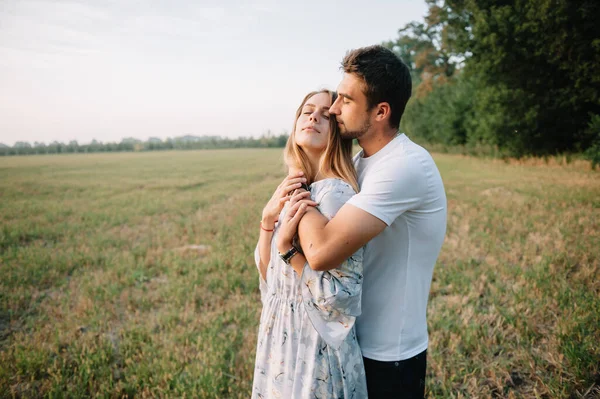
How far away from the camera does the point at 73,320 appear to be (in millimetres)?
4801

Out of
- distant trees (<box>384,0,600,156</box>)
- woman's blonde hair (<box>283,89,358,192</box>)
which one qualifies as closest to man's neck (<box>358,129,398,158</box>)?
woman's blonde hair (<box>283,89,358,192</box>)

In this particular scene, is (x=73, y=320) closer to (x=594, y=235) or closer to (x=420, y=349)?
(x=420, y=349)

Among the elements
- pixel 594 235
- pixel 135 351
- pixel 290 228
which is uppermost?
pixel 290 228

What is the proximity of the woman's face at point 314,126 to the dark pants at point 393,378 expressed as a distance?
1287mm

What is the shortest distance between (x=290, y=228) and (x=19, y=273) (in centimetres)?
693

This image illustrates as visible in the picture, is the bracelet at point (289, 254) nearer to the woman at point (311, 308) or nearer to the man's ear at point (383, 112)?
the woman at point (311, 308)

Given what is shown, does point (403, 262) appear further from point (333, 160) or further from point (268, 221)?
point (268, 221)

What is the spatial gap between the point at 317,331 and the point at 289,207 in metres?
0.65

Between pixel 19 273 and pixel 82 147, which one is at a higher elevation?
pixel 82 147

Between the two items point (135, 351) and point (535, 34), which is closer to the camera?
point (135, 351)

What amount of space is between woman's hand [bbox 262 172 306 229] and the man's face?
1.27 feet

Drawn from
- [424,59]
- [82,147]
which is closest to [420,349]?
[424,59]

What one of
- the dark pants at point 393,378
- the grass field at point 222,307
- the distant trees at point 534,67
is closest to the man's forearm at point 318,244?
the dark pants at point 393,378

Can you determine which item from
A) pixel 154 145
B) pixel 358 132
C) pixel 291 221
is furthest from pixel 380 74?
pixel 154 145
